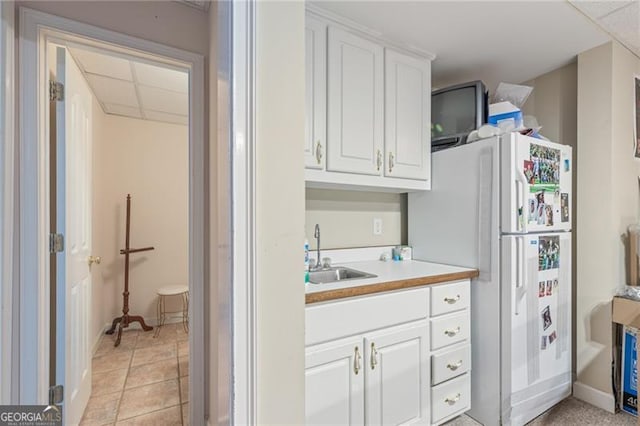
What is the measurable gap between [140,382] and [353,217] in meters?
1.93

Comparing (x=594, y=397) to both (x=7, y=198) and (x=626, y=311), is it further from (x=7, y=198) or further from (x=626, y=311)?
(x=7, y=198)

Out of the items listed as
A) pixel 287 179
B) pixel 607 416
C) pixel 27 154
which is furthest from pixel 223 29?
pixel 607 416

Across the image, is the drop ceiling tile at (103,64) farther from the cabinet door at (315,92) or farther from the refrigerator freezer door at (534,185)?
the refrigerator freezer door at (534,185)

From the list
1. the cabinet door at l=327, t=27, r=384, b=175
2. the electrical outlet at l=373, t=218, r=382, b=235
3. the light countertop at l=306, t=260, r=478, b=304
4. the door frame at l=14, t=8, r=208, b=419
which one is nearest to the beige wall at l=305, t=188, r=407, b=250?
the electrical outlet at l=373, t=218, r=382, b=235

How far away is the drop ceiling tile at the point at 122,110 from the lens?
293cm

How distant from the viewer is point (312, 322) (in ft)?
3.90

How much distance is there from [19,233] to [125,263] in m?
2.11

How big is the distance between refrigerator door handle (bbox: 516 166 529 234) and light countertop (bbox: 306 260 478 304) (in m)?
0.34

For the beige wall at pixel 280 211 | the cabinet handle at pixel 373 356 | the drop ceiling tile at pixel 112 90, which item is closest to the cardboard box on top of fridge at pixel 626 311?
the cabinet handle at pixel 373 356

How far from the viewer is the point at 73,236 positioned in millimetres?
1554

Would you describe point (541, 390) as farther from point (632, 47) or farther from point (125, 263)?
point (125, 263)

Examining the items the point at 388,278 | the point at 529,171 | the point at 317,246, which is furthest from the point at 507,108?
the point at 317,246

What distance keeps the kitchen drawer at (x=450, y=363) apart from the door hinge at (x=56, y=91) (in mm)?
2279

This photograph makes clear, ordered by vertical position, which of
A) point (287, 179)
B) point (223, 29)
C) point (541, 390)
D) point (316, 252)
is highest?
point (223, 29)
